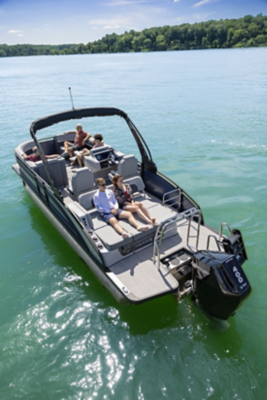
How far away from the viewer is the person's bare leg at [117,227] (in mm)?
5455

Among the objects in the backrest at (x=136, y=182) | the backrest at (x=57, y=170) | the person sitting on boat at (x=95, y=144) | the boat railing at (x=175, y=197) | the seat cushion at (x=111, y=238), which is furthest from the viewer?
the person sitting on boat at (x=95, y=144)

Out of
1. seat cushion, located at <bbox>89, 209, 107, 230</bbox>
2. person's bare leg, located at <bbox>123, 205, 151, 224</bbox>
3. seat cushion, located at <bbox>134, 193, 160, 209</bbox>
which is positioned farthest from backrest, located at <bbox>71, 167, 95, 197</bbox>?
person's bare leg, located at <bbox>123, 205, 151, 224</bbox>

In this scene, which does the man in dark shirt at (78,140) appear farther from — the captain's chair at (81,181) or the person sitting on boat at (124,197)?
the person sitting on boat at (124,197)

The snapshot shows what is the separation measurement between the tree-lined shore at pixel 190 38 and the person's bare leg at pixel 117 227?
296ft

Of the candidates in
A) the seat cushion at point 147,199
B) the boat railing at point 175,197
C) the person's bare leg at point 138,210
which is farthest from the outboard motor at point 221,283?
the seat cushion at point 147,199

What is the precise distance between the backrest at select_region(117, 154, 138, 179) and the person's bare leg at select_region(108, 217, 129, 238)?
1951 mm

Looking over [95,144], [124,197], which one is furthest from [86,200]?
[95,144]

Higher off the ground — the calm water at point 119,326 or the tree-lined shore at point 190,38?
the tree-lined shore at point 190,38

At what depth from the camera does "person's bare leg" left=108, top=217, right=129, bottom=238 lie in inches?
215

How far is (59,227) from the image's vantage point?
23.5 ft

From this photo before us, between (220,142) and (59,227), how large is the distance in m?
9.98

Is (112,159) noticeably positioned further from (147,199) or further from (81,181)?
(147,199)

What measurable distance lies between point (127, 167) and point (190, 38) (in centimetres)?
9979

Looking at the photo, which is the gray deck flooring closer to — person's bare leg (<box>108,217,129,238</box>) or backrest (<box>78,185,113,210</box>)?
person's bare leg (<box>108,217,129,238</box>)
